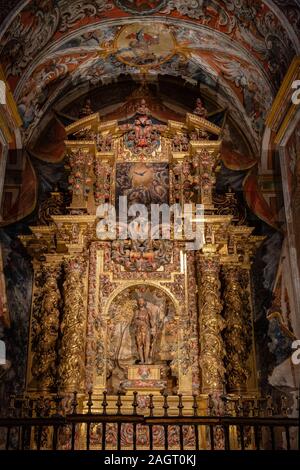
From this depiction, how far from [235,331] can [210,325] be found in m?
0.69

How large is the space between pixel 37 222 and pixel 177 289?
351cm

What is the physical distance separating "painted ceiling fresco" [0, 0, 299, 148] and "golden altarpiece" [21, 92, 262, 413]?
3.54ft

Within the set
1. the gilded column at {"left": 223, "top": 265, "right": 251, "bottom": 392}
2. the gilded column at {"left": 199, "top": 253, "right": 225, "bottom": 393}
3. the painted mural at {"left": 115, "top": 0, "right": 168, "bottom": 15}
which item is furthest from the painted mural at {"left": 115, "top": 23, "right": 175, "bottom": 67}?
the gilded column at {"left": 223, "top": 265, "right": 251, "bottom": 392}

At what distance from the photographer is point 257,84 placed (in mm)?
12000

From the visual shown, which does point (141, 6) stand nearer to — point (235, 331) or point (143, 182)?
point (143, 182)

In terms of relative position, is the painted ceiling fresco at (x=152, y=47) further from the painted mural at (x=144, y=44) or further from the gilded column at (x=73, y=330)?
the gilded column at (x=73, y=330)

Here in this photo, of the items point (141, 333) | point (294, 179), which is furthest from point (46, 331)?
point (294, 179)

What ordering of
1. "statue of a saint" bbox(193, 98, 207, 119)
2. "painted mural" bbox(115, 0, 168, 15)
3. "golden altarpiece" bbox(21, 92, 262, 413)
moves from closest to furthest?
"golden altarpiece" bbox(21, 92, 262, 413) → "painted mural" bbox(115, 0, 168, 15) → "statue of a saint" bbox(193, 98, 207, 119)

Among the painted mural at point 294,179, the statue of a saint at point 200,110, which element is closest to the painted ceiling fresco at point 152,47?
the statue of a saint at point 200,110

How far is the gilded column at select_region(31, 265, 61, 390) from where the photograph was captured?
10820mm

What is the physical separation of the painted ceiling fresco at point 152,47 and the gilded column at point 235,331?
3512 mm

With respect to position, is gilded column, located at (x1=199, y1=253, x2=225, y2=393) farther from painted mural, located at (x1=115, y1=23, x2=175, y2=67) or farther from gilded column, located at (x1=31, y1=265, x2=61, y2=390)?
painted mural, located at (x1=115, y1=23, x2=175, y2=67)

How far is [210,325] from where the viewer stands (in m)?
10.7
